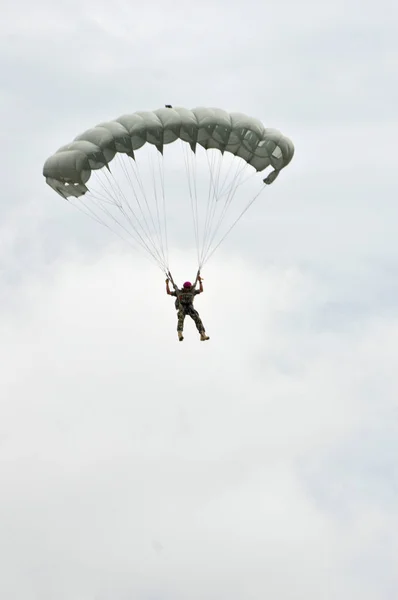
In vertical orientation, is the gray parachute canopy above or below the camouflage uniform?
above

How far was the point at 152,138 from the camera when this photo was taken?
5669 centimetres

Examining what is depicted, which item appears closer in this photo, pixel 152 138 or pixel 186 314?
pixel 152 138

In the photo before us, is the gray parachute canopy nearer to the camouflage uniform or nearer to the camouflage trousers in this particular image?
the camouflage uniform

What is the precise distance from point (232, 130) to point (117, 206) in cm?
467

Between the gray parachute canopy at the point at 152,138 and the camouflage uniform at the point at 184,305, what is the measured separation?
4837 millimetres

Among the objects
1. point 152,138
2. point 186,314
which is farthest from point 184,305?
point 152,138

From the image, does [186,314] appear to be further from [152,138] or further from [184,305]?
[152,138]

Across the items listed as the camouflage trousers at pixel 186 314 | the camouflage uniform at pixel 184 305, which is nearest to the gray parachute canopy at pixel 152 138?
the camouflage uniform at pixel 184 305

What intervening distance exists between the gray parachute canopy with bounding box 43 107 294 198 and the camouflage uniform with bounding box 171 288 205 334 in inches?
190

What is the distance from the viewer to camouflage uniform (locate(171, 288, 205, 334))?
5681 centimetres

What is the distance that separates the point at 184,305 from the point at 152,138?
18.7 feet

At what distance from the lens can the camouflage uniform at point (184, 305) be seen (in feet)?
186

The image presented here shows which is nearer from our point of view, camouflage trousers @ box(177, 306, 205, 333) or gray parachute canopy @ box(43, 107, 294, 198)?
gray parachute canopy @ box(43, 107, 294, 198)

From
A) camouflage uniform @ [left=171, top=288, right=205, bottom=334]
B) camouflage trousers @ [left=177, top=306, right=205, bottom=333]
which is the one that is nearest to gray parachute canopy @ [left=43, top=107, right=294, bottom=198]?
camouflage uniform @ [left=171, top=288, right=205, bottom=334]
